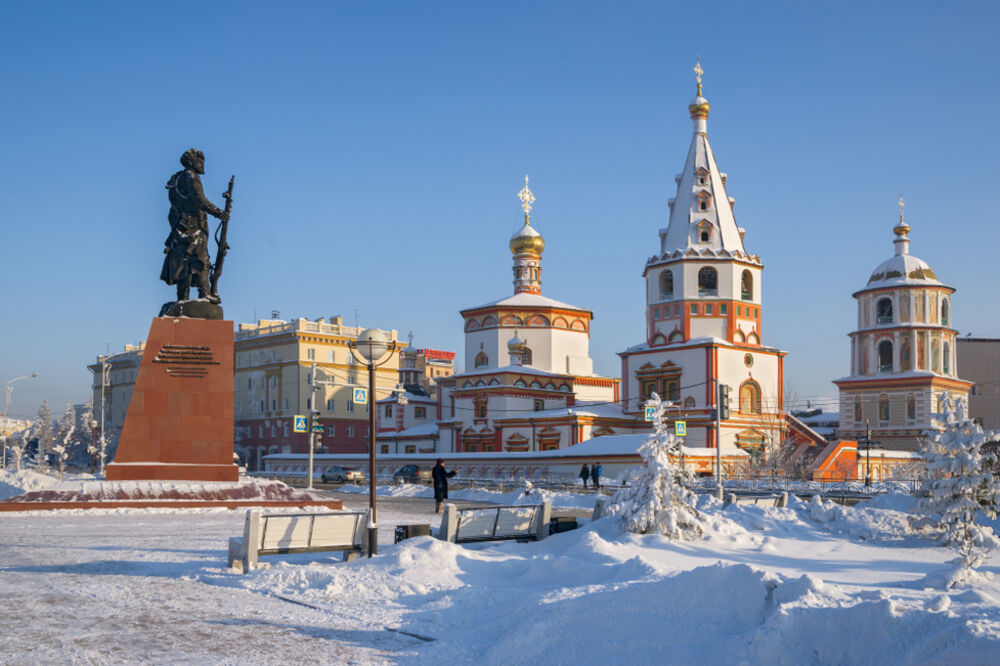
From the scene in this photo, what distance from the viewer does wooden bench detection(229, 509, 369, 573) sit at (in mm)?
12719

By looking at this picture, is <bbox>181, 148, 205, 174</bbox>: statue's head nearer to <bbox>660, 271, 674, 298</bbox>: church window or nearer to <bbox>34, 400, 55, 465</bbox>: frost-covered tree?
<bbox>660, 271, 674, 298</bbox>: church window

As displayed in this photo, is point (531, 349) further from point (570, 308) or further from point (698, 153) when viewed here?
point (698, 153)

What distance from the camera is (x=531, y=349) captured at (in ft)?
204

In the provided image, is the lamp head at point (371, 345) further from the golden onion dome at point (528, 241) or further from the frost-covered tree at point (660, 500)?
the golden onion dome at point (528, 241)

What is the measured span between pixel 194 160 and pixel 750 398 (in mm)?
35540

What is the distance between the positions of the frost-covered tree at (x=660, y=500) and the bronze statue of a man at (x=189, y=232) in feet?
43.3

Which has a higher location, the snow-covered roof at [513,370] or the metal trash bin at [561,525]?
the snow-covered roof at [513,370]

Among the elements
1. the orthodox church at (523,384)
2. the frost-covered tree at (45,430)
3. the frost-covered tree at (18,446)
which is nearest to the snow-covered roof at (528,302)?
the orthodox church at (523,384)

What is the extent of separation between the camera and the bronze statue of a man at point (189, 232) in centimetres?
2464

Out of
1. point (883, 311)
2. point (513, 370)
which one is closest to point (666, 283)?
point (513, 370)

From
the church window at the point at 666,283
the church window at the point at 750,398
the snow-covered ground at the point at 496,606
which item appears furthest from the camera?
the church window at the point at 666,283

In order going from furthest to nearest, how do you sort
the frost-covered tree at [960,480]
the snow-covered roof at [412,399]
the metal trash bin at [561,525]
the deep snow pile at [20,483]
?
the snow-covered roof at [412,399], the deep snow pile at [20,483], the metal trash bin at [561,525], the frost-covered tree at [960,480]

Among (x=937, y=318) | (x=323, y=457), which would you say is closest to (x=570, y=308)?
(x=323, y=457)

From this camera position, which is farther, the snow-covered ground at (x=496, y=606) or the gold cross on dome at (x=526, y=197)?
the gold cross on dome at (x=526, y=197)
